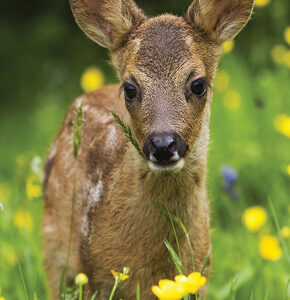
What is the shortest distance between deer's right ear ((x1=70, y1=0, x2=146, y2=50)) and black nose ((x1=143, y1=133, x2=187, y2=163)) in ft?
3.29

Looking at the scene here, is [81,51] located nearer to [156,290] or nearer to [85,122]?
[85,122]

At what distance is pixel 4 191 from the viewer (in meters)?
6.97

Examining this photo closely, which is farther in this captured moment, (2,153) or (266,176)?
(2,153)

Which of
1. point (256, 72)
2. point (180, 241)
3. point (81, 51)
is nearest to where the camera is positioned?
point (180, 241)

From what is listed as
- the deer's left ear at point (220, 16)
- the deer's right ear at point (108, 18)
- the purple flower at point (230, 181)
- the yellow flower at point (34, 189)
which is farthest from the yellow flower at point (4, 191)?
the deer's left ear at point (220, 16)

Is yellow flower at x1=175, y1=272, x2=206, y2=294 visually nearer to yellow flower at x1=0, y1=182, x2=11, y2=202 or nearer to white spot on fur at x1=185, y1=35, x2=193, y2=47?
white spot on fur at x1=185, y1=35, x2=193, y2=47

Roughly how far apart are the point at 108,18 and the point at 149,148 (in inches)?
46.5

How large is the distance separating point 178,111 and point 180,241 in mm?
829

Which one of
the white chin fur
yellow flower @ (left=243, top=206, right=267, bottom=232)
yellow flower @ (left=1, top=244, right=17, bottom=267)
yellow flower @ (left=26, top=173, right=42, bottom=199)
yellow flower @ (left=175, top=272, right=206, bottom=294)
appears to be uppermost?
yellow flower @ (left=175, top=272, right=206, bottom=294)

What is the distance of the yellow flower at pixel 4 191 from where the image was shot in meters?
6.38

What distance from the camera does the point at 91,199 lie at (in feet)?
15.4

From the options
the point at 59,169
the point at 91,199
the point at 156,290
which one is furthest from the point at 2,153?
the point at 156,290

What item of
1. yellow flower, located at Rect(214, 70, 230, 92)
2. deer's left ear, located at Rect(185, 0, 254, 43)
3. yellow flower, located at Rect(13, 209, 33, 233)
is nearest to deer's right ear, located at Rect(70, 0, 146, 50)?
deer's left ear, located at Rect(185, 0, 254, 43)

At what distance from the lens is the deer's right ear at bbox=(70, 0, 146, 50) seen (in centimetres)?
→ 441
